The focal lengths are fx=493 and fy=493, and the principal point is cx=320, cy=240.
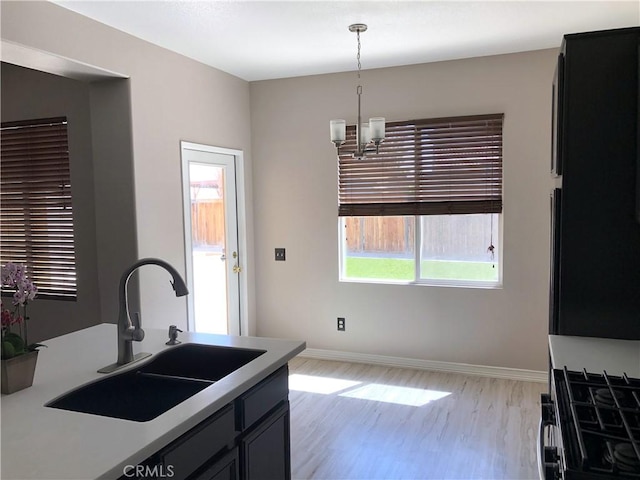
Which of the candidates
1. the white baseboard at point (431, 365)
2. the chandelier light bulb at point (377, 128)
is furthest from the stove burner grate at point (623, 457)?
the white baseboard at point (431, 365)

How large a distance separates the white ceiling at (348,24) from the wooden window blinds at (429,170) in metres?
0.60

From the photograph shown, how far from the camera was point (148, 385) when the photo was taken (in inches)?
74.6

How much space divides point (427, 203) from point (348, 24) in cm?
168

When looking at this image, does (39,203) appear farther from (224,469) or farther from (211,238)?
(224,469)

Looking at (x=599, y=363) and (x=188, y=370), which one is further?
(x=188, y=370)

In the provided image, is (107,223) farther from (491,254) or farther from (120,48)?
(491,254)

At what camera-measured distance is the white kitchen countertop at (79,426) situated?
3.84ft

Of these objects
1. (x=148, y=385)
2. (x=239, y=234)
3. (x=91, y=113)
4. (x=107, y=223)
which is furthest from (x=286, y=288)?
(x=148, y=385)

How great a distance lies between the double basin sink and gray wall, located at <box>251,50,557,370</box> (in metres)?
2.65

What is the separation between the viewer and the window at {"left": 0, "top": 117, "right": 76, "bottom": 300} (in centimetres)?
407

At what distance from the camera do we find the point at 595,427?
4.44ft

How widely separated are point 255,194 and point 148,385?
10.7ft

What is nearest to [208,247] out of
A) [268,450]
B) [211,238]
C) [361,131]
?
[211,238]

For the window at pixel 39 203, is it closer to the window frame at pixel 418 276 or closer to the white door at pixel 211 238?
the white door at pixel 211 238
